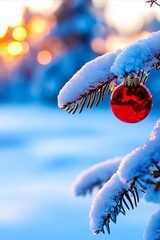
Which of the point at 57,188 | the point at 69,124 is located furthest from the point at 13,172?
the point at 69,124

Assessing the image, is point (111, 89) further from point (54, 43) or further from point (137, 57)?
point (54, 43)

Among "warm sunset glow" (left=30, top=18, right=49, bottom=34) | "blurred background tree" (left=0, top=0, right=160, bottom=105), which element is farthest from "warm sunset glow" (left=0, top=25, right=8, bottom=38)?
"warm sunset glow" (left=30, top=18, right=49, bottom=34)

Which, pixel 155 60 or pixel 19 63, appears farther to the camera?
pixel 19 63

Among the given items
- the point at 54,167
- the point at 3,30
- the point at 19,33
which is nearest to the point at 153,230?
the point at 54,167

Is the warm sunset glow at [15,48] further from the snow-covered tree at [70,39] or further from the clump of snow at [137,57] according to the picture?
the clump of snow at [137,57]

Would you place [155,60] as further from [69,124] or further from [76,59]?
[76,59]
